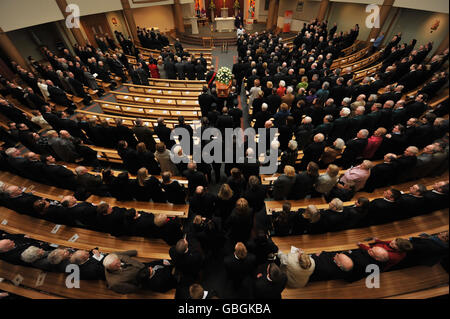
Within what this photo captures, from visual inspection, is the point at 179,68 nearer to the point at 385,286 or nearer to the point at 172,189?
the point at 172,189

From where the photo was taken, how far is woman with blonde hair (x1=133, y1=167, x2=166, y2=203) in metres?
3.68

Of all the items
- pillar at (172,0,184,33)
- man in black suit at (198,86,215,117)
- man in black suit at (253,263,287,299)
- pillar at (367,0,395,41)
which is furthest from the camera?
pillar at (172,0,184,33)

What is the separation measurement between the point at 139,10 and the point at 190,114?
16399mm

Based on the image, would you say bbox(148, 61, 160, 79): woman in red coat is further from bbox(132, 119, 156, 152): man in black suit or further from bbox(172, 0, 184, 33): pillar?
bbox(172, 0, 184, 33): pillar

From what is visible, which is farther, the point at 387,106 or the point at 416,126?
the point at 387,106

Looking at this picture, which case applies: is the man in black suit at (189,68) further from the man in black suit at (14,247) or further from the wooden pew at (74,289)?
the wooden pew at (74,289)

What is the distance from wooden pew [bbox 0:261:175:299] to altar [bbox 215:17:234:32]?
754 inches

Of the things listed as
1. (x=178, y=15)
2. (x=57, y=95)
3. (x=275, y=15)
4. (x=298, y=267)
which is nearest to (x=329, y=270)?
(x=298, y=267)

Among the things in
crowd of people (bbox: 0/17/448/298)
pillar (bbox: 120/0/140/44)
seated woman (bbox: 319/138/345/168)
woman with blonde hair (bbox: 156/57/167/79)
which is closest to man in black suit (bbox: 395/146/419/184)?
crowd of people (bbox: 0/17/448/298)

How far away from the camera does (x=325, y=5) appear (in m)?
14.0

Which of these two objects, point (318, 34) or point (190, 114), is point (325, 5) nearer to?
point (318, 34)

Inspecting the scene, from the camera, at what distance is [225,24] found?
1605cm

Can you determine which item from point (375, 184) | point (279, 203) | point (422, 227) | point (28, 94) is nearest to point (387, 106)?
point (375, 184)

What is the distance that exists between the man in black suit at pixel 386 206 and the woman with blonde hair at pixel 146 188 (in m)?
4.11
